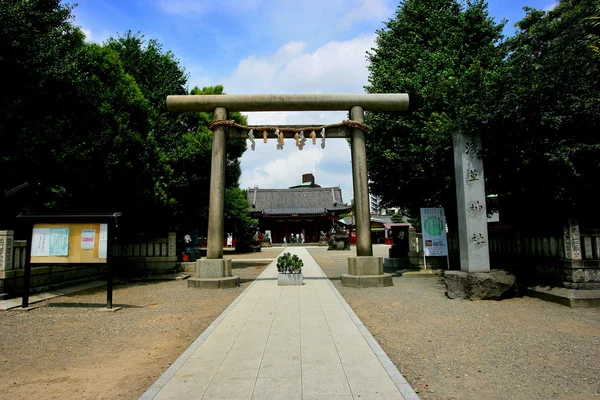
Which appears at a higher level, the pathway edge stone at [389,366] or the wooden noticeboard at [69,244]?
the wooden noticeboard at [69,244]

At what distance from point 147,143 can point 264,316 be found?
28.6 ft

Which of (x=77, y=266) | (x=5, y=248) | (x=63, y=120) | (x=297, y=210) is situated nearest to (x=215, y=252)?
(x=77, y=266)

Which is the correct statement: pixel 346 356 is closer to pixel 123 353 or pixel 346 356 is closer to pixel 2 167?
pixel 123 353

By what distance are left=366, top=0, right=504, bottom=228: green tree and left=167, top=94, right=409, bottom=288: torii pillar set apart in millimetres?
1793

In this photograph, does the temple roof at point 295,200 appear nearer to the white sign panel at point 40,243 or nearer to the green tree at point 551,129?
the green tree at point 551,129

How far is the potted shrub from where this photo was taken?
11.1m

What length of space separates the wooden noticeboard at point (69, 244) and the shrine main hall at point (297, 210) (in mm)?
35600

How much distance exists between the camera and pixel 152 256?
14.2 metres

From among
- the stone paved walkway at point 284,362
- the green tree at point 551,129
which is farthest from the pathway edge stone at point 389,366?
the green tree at point 551,129

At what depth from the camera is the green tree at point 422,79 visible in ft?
40.8

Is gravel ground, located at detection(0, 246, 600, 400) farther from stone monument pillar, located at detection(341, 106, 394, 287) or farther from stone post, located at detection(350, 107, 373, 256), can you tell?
stone post, located at detection(350, 107, 373, 256)

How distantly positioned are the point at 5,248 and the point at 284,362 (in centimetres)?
766

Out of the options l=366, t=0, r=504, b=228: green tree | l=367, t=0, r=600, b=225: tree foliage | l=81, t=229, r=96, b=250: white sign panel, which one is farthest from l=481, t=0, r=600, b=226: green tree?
l=81, t=229, r=96, b=250: white sign panel

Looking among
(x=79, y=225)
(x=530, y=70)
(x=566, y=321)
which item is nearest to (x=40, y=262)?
(x=79, y=225)
